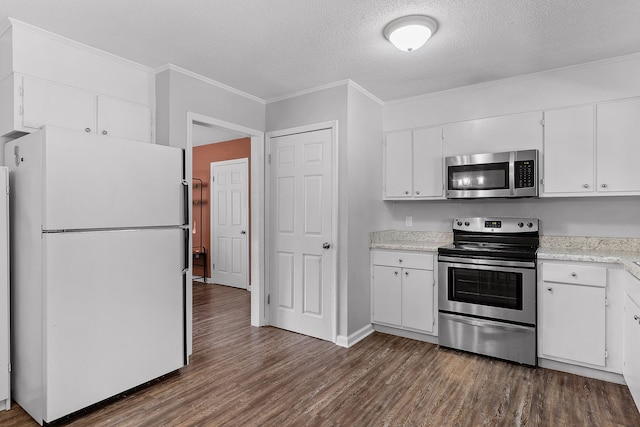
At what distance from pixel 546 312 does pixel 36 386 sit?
3.53 m

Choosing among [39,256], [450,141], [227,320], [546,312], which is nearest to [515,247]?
[546,312]

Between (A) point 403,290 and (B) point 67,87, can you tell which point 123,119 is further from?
(A) point 403,290

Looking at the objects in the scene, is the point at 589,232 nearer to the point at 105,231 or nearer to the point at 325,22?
the point at 325,22

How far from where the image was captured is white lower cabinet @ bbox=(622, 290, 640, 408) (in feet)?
7.25

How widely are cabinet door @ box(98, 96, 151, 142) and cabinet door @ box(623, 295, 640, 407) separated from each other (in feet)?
12.1

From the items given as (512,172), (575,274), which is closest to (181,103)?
(512,172)

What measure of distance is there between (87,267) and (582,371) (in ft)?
11.7

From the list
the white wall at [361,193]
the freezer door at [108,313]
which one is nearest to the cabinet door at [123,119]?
the freezer door at [108,313]

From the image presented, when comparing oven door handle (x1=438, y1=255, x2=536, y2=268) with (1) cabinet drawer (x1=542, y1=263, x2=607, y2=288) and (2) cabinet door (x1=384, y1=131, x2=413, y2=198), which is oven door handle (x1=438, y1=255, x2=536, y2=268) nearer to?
(1) cabinet drawer (x1=542, y1=263, x2=607, y2=288)

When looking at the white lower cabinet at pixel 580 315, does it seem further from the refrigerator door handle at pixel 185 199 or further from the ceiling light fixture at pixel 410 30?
the refrigerator door handle at pixel 185 199

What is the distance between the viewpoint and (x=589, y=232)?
3219 mm

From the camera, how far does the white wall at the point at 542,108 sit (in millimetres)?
2957

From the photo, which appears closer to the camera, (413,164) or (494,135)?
(494,135)

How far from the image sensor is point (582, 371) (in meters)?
2.80
